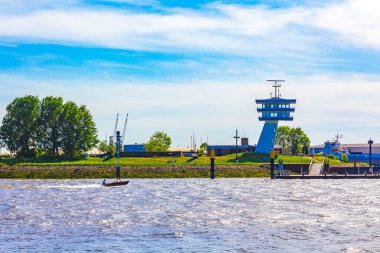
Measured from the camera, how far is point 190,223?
183 feet

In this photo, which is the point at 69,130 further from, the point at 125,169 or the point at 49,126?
the point at 125,169

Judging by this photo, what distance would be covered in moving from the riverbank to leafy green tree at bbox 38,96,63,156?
2894 cm

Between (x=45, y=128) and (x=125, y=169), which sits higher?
(x=45, y=128)

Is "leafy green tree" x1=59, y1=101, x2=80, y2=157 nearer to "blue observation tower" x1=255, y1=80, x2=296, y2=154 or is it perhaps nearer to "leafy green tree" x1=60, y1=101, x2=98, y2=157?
"leafy green tree" x1=60, y1=101, x2=98, y2=157

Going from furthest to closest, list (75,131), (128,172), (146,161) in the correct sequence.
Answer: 1. (75,131)
2. (146,161)
3. (128,172)

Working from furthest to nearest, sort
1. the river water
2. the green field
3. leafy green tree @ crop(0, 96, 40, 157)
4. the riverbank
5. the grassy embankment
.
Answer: leafy green tree @ crop(0, 96, 40, 157) → the green field → the grassy embankment → the riverbank → the river water

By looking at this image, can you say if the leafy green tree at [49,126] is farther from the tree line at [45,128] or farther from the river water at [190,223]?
the river water at [190,223]

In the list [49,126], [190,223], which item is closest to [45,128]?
[49,126]

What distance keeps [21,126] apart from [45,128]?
20.9 ft

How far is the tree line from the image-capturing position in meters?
182

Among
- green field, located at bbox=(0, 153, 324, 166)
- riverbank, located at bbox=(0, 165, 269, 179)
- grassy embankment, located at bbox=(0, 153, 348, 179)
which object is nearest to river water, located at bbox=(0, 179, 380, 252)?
riverbank, located at bbox=(0, 165, 269, 179)

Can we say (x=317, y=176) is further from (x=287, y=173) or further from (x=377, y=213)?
(x=377, y=213)

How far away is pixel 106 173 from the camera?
148375mm

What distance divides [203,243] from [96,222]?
1388 cm
